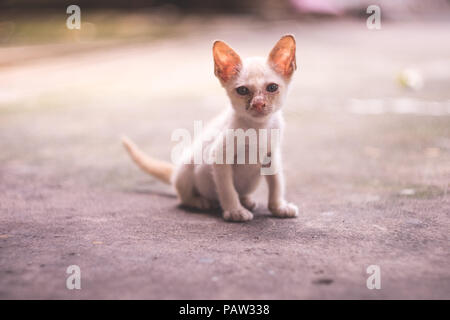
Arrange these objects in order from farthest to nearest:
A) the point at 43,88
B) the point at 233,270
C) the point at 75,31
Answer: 1. the point at 75,31
2. the point at 43,88
3. the point at 233,270

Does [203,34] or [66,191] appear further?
[203,34]

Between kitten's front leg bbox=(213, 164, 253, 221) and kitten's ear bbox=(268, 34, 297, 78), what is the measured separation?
1.85ft

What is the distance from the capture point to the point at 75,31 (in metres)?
11.2

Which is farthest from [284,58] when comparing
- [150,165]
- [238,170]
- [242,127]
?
[150,165]

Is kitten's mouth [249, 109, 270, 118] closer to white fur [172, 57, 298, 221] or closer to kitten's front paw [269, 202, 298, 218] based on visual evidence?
white fur [172, 57, 298, 221]

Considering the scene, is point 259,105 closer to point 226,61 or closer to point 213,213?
point 226,61

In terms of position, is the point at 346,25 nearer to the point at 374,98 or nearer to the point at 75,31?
the point at 75,31

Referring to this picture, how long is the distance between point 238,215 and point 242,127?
458mm

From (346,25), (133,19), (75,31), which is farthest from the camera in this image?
(133,19)

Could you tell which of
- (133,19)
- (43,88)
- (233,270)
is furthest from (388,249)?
(133,19)

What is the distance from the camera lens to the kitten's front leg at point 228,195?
105 inches

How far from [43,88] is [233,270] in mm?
5556

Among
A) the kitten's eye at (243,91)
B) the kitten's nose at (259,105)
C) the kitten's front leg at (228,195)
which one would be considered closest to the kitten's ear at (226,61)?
the kitten's eye at (243,91)

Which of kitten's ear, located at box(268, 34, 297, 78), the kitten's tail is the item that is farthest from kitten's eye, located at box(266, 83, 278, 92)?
the kitten's tail
